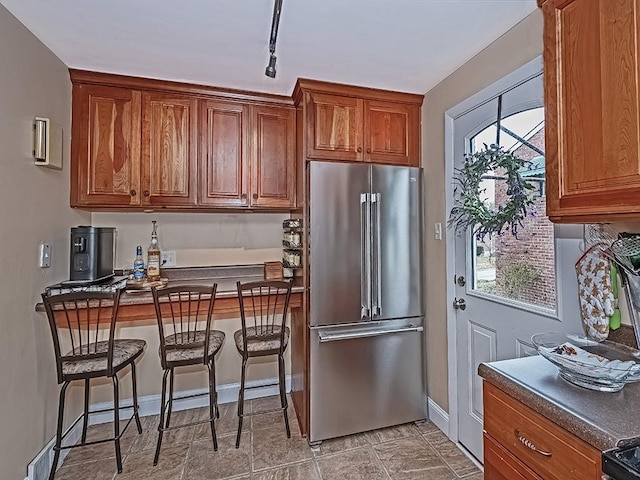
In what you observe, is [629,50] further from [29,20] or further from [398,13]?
[29,20]

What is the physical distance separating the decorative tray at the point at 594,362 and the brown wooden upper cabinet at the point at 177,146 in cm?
193

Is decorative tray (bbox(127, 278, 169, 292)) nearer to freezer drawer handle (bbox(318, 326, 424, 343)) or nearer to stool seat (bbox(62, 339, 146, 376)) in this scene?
stool seat (bbox(62, 339, 146, 376))

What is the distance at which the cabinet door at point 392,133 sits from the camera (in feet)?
8.20

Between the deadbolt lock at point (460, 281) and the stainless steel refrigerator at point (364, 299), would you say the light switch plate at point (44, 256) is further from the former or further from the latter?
the deadbolt lock at point (460, 281)

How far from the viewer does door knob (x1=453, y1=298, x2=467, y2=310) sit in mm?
2171

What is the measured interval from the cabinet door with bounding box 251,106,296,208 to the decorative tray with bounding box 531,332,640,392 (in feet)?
6.24

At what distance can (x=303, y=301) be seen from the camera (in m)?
2.34

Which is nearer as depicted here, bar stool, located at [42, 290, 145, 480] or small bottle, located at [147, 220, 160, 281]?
bar stool, located at [42, 290, 145, 480]

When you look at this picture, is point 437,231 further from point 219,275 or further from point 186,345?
point 186,345

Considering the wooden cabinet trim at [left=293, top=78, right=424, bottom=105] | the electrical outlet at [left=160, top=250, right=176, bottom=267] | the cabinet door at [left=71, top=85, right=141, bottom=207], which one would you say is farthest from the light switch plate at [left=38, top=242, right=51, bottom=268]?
the wooden cabinet trim at [left=293, top=78, right=424, bottom=105]

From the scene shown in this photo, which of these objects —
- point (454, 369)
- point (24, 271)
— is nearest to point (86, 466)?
point (24, 271)

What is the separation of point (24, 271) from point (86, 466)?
1254 millimetres

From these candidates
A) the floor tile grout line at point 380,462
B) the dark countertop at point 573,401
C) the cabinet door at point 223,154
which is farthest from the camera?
the cabinet door at point 223,154

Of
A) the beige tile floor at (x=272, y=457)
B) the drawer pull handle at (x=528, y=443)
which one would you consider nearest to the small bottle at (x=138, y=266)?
the beige tile floor at (x=272, y=457)
